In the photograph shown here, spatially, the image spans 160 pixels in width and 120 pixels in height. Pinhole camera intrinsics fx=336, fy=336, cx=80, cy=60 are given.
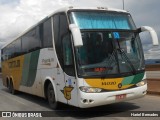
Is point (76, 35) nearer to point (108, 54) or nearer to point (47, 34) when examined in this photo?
point (108, 54)

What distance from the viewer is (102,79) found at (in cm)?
966

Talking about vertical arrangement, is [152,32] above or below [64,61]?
above

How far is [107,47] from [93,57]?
57cm

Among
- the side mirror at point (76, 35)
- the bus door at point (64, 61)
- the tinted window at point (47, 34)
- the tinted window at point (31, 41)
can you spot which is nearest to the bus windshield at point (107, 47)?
Answer: the bus door at point (64, 61)

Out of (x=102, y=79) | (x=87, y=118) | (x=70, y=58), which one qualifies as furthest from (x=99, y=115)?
(x=70, y=58)

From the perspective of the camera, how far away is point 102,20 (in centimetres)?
1046

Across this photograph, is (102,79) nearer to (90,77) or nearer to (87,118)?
(90,77)

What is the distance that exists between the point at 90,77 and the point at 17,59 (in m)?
9.73

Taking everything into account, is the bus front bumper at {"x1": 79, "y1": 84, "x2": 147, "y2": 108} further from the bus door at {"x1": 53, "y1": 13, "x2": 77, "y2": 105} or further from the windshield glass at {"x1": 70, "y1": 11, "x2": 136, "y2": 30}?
the windshield glass at {"x1": 70, "y1": 11, "x2": 136, "y2": 30}

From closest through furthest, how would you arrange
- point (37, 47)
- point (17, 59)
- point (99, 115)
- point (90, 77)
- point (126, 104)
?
point (90, 77) → point (99, 115) → point (126, 104) → point (37, 47) → point (17, 59)

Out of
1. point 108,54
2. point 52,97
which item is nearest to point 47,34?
point 52,97

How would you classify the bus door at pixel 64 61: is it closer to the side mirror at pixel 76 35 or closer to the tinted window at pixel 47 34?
the tinted window at pixel 47 34

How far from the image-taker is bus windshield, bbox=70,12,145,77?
31.9ft

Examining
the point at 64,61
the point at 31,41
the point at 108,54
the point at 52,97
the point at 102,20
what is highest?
the point at 102,20
